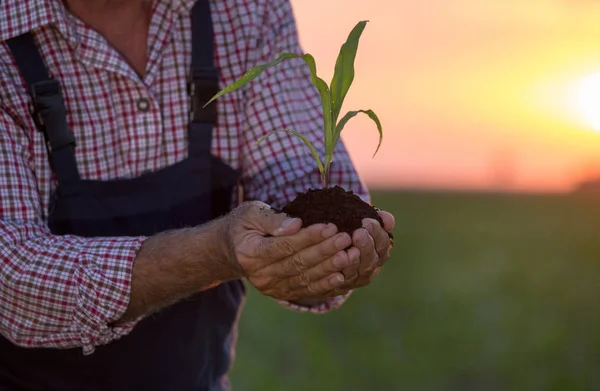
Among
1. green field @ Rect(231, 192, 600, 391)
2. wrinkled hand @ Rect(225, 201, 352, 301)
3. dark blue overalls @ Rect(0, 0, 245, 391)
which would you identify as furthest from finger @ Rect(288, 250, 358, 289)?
green field @ Rect(231, 192, 600, 391)

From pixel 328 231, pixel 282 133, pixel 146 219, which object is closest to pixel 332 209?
pixel 328 231

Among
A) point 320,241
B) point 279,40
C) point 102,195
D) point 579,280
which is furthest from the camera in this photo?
point 579,280

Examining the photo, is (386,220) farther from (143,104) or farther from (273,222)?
(143,104)

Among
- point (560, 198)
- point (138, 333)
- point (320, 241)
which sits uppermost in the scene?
point (320, 241)

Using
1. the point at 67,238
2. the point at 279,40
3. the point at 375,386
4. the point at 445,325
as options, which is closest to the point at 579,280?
Answer: the point at 445,325

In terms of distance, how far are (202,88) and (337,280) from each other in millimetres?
977

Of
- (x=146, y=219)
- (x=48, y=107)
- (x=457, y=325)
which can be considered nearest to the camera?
(x=48, y=107)

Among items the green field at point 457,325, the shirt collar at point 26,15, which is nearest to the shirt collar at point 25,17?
the shirt collar at point 26,15

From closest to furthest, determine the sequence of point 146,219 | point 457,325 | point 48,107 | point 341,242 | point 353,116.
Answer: point 341,242 → point 353,116 → point 48,107 → point 146,219 → point 457,325

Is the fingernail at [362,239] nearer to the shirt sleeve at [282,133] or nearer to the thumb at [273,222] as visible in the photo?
the thumb at [273,222]

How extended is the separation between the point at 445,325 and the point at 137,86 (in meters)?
6.32

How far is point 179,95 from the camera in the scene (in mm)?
3285

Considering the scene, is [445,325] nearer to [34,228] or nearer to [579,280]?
[579,280]

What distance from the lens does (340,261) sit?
2543 mm
